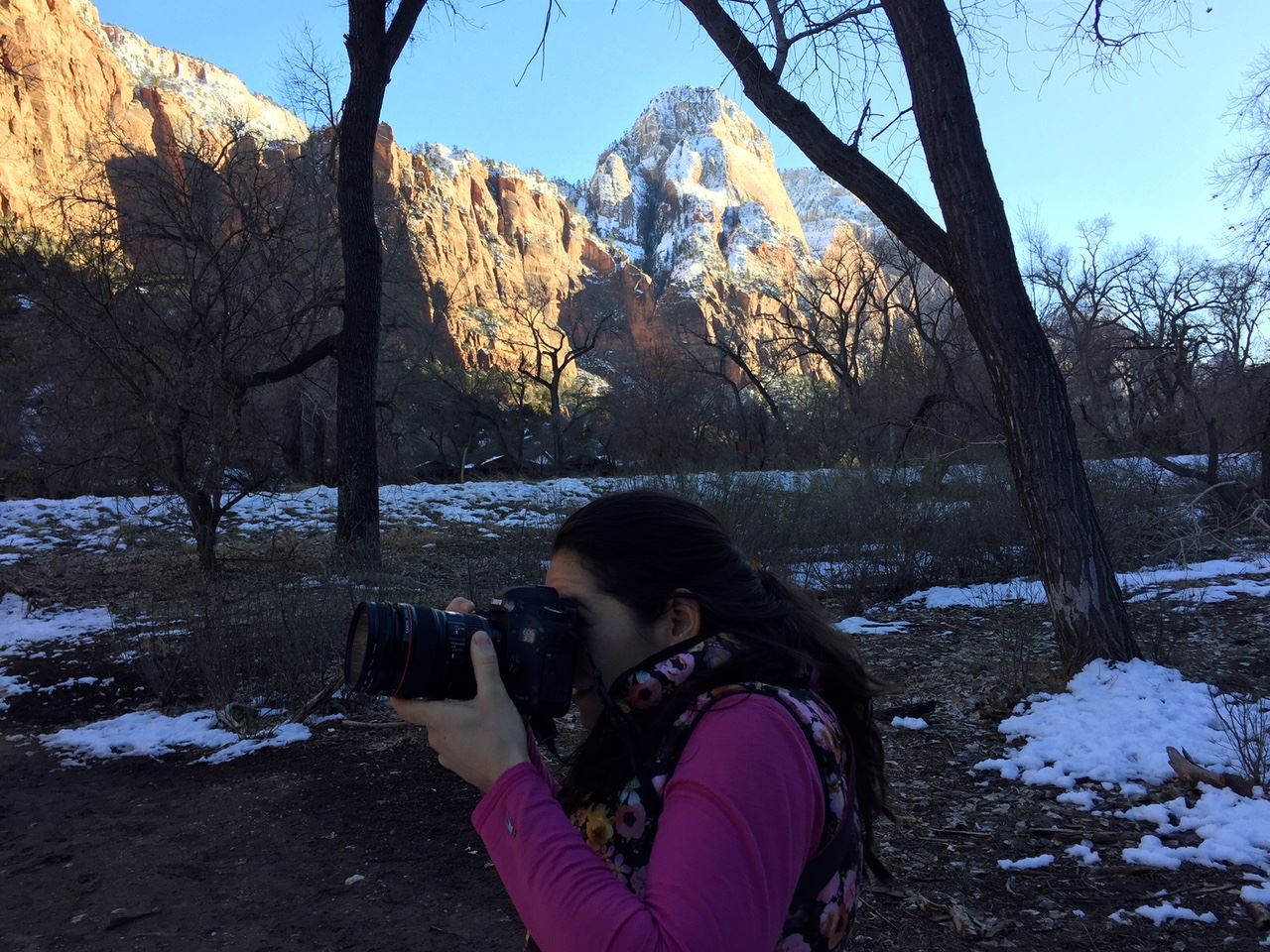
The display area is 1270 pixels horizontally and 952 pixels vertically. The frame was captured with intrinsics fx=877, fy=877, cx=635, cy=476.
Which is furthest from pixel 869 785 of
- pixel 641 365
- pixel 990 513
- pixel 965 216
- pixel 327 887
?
pixel 641 365

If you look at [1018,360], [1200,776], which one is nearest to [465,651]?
[1200,776]

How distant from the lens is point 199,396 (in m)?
8.27

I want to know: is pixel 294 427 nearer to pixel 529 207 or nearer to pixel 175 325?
pixel 175 325

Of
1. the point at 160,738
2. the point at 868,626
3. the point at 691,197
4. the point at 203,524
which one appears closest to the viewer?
the point at 160,738

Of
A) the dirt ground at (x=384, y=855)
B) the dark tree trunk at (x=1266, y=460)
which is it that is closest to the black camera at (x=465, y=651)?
the dirt ground at (x=384, y=855)

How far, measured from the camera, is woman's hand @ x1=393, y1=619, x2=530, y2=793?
3.51 ft

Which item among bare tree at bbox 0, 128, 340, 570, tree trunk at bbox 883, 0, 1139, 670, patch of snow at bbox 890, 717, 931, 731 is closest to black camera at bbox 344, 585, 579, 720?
patch of snow at bbox 890, 717, 931, 731

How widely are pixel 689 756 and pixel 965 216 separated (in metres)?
5.36

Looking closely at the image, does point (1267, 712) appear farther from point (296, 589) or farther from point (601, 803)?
point (296, 589)

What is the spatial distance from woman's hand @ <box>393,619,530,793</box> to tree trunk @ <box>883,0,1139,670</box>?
5158 millimetres

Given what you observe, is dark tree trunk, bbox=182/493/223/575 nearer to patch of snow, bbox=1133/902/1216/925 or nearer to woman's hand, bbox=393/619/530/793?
patch of snow, bbox=1133/902/1216/925

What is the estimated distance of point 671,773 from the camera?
1048 mm

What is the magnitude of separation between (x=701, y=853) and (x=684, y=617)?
0.37 metres

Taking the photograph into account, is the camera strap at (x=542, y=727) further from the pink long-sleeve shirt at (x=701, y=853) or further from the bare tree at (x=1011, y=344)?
the bare tree at (x=1011, y=344)
